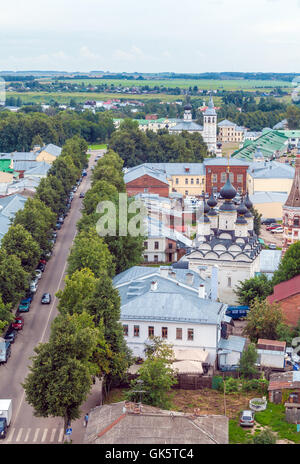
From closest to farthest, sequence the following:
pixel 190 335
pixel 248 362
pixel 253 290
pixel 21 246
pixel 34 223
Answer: pixel 248 362 → pixel 190 335 → pixel 253 290 → pixel 21 246 → pixel 34 223

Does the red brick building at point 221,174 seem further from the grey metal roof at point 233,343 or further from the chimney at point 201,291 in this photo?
the grey metal roof at point 233,343

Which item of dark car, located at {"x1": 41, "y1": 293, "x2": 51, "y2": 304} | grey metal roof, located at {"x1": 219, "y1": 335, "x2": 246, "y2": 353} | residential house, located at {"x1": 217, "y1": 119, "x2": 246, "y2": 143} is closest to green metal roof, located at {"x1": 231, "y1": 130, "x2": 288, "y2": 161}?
residential house, located at {"x1": 217, "y1": 119, "x2": 246, "y2": 143}

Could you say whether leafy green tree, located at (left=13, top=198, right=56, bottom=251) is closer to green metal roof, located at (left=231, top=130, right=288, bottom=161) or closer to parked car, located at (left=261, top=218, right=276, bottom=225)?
parked car, located at (left=261, top=218, right=276, bottom=225)

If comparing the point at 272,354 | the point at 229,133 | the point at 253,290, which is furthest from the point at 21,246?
the point at 229,133

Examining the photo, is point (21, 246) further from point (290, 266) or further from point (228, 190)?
point (290, 266)

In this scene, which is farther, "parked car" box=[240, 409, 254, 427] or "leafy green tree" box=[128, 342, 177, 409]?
"parked car" box=[240, 409, 254, 427]

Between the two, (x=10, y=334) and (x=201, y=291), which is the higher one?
(x=201, y=291)

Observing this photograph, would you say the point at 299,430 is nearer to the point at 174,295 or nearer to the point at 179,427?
the point at 179,427
